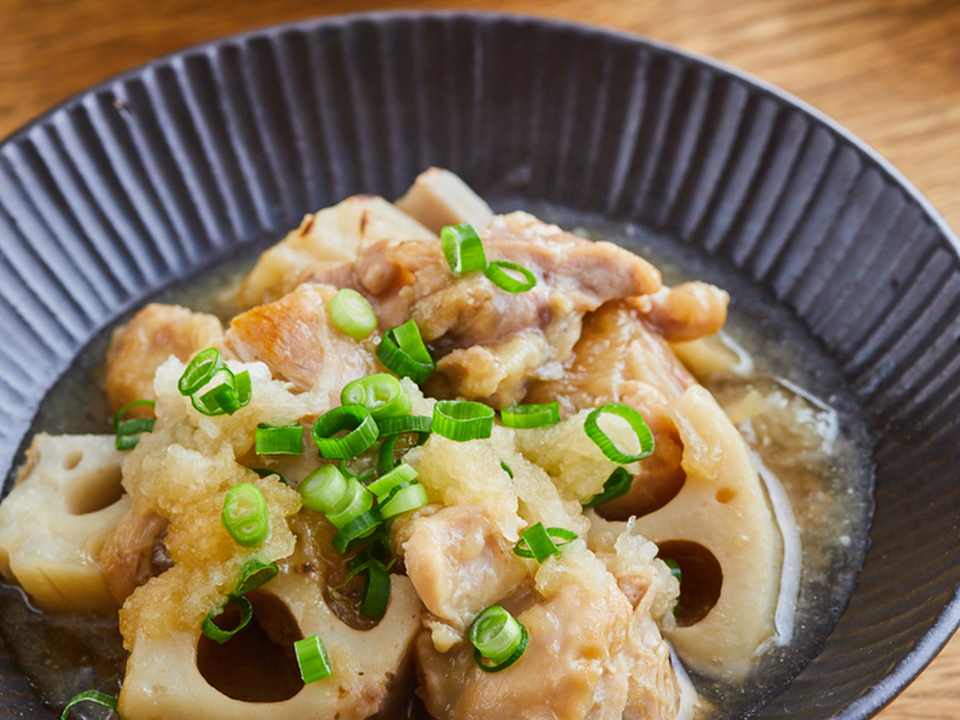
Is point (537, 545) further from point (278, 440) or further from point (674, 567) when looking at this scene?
point (278, 440)

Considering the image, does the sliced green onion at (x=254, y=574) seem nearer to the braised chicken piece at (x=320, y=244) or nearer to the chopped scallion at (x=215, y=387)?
the chopped scallion at (x=215, y=387)

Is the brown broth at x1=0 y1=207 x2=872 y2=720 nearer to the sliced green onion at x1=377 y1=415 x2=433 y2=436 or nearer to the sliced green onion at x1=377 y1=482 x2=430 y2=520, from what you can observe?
the sliced green onion at x1=377 y1=482 x2=430 y2=520

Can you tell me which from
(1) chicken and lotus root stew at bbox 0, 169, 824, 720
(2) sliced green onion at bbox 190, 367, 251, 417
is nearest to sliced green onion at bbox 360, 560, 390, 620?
(1) chicken and lotus root stew at bbox 0, 169, 824, 720

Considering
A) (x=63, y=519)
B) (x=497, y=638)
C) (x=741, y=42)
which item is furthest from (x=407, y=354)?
(x=741, y=42)

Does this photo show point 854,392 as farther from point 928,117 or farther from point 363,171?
point 363,171

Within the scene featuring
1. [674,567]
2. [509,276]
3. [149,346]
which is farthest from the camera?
[149,346]

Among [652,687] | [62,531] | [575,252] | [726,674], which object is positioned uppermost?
[575,252]

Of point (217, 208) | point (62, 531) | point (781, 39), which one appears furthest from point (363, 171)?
point (781, 39)
